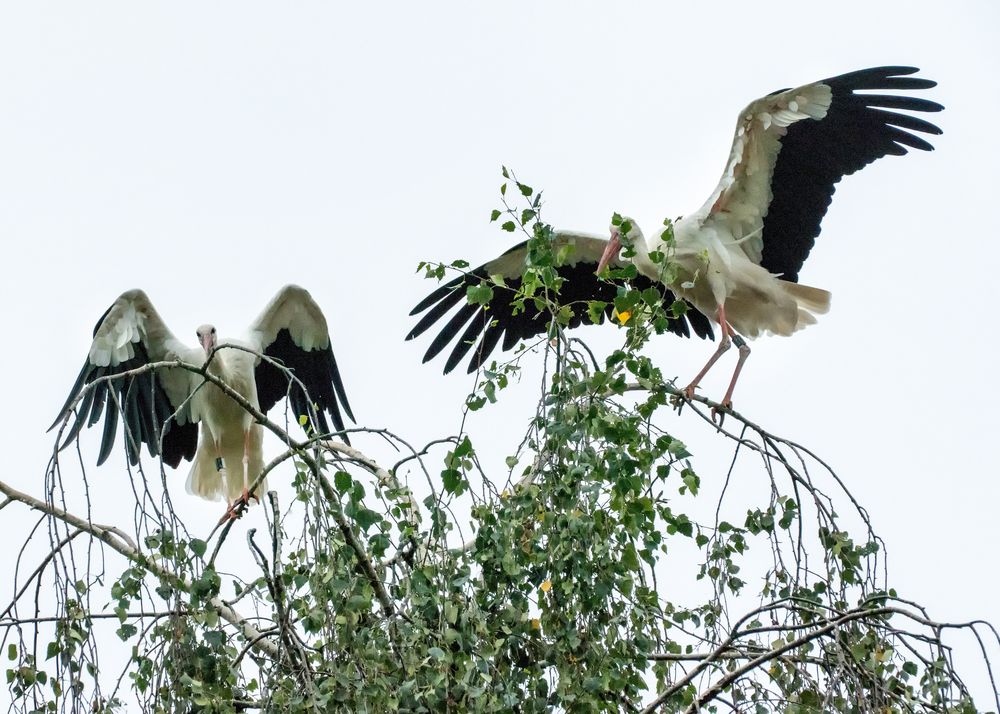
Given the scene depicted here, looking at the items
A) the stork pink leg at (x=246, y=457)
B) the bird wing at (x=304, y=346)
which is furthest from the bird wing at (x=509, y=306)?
the stork pink leg at (x=246, y=457)

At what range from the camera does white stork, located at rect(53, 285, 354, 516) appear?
6316mm

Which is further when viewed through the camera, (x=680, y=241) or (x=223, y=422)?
(x=223, y=422)

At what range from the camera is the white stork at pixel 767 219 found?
20.7ft

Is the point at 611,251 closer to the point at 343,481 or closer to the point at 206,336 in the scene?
the point at 206,336

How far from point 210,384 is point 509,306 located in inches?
69.5

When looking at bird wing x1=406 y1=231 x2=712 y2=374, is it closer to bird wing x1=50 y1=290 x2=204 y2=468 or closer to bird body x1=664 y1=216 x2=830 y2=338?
bird body x1=664 y1=216 x2=830 y2=338

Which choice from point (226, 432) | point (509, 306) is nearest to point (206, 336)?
point (226, 432)

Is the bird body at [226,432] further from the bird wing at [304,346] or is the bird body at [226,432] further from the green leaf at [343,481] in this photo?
the green leaf at [343,481]

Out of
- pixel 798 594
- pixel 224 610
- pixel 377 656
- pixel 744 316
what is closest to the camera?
pixel 377 656

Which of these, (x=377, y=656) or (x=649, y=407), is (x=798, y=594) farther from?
(x=377, y=656)

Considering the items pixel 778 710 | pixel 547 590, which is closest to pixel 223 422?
pixel 547 590

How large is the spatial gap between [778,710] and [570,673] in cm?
50

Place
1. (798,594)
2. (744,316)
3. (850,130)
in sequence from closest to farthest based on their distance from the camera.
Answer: (798,594), (850,130), (744,316)

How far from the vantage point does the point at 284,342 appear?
726 cm
